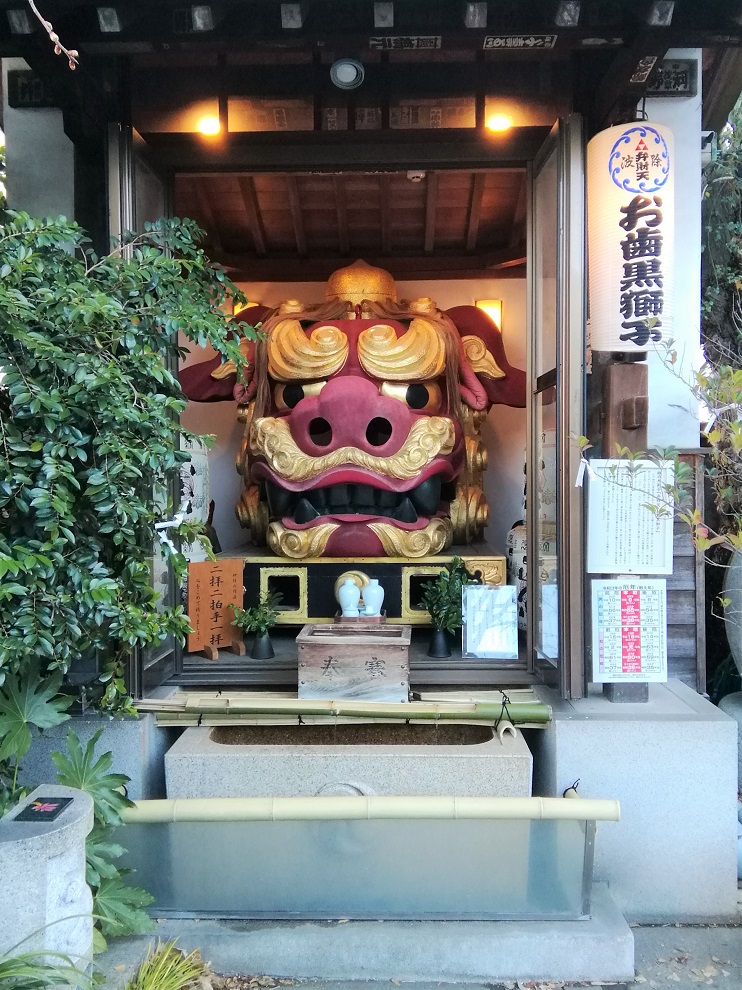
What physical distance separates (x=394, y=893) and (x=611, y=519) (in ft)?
6.92

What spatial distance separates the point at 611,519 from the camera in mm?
3967

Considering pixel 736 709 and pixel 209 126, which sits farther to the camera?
pixel 736 709

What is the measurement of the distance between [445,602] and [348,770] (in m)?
1.42

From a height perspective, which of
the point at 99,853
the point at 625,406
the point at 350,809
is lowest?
the point at 99,853

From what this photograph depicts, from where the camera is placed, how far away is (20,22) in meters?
3.49

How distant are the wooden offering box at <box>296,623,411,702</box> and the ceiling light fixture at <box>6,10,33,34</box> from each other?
10.8 ft

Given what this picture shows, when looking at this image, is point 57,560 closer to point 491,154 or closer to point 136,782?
point 136,782

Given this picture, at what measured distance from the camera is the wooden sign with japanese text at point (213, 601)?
476 centimetres

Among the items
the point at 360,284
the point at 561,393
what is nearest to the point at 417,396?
the point at 360,284

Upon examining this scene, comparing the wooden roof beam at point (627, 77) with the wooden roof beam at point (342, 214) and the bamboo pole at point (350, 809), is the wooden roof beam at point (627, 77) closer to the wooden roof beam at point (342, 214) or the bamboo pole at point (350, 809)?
the wooden roof beam at point (342, 214)

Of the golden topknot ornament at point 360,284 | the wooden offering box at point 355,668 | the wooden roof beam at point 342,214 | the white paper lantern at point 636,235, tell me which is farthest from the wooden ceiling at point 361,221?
the wooden offering box at point 355,668

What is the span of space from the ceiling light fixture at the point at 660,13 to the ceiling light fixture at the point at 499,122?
0.96 metres

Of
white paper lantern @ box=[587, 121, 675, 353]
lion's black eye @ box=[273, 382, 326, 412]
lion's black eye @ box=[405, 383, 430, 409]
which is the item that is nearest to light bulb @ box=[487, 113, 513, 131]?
white paper lantern @ box=[587, 121, 675, 353]

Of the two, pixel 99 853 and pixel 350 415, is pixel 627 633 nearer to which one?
pixel 350 415
